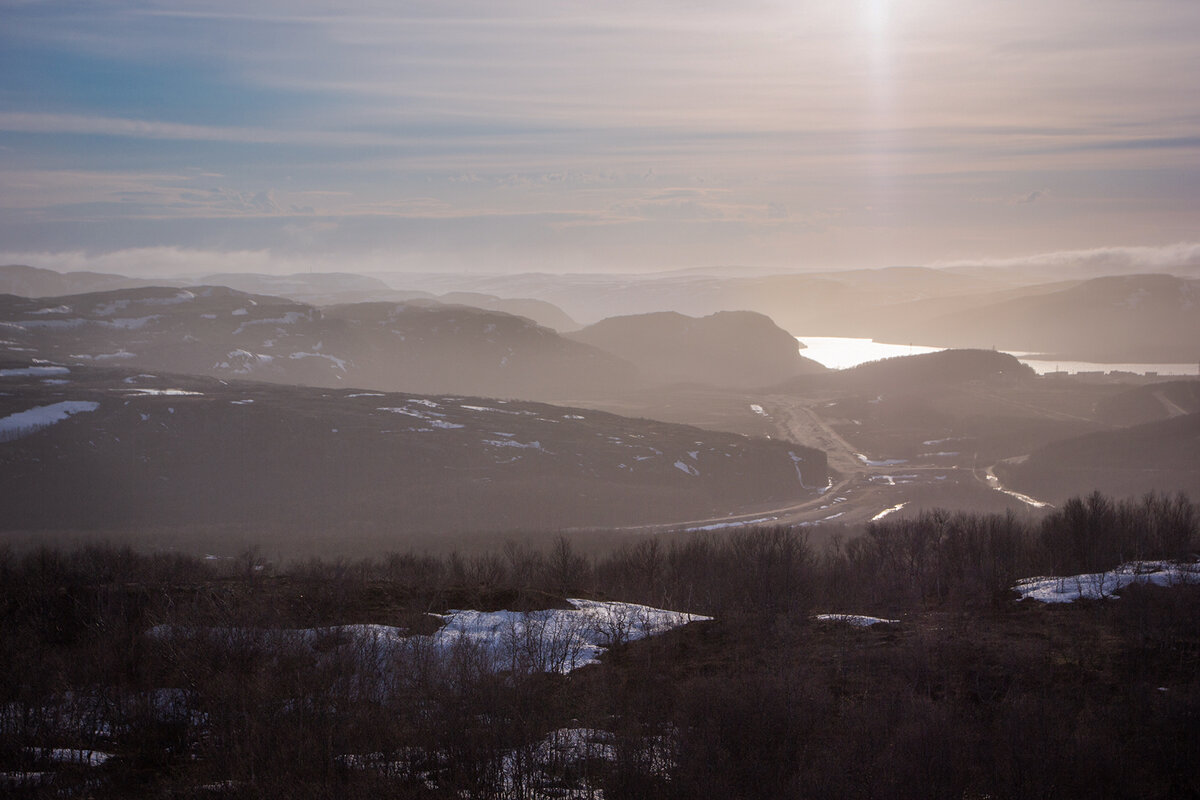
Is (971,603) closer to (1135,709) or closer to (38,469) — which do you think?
(1135,709)

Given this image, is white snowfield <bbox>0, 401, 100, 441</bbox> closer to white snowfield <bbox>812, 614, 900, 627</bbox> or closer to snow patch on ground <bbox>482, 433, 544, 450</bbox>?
snow patch on ground <bbox>482, 433, 544, 450</bbox>

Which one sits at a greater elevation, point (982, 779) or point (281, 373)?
point (281, 373)

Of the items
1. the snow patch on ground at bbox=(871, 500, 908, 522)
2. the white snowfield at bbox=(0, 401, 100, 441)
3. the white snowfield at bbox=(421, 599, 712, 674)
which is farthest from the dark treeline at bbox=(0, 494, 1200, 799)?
the white snowfield at bbox=(0, 401, 100, 441)

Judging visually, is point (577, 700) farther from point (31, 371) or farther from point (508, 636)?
point (31, 371)

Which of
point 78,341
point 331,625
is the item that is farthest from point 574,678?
point 78,341

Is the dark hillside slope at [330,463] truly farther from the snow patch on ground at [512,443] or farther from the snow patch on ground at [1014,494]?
the snow patch on ground at [1014,494]

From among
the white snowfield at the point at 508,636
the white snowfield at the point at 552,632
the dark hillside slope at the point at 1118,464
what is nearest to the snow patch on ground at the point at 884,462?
the dark hillside slope at the point at 1118,464
